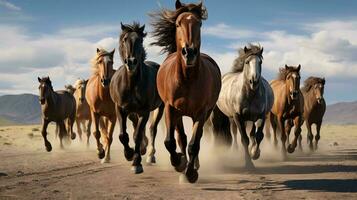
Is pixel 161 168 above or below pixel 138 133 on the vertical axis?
below

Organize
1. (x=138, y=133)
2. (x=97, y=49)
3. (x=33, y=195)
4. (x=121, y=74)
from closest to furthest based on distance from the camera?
(x=33, y=195) < (x=138, y=133) < (x=121, y=74) < (x=97, y=49)

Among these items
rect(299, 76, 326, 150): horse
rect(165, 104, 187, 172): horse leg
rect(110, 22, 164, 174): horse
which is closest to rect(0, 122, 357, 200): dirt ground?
rect(165, 104, 187, 172): horse leg

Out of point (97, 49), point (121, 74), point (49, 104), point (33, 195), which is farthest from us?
point (49, 104)

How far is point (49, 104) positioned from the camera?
1708 centimetres

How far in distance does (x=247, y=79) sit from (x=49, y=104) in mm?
8840

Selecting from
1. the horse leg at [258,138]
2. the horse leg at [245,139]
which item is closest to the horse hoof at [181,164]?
the horse leg at [245,139]

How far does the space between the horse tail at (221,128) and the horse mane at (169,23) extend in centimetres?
469

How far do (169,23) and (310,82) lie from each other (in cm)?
1088

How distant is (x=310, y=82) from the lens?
60.3 feet

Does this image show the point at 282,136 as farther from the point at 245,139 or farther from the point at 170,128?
the point at 170,128

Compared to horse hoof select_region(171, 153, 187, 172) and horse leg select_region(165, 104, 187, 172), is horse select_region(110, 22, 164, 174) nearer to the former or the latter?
horse hoof select_region(171, 153, 187, 172)

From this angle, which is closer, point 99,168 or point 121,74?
point 121,74

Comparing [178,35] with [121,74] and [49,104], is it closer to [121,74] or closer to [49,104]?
[121,74]

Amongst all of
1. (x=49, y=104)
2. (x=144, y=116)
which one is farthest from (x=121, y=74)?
(x=49, y=104)
